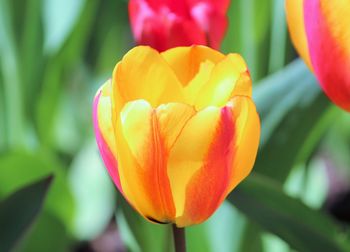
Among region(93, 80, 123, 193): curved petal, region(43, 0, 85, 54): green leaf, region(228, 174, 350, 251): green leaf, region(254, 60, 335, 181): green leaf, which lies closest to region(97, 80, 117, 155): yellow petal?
region(93, 80, 123, 193): curved petal

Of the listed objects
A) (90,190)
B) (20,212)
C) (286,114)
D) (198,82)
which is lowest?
(90,190)

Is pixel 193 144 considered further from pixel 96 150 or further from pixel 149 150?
pixel 96 150

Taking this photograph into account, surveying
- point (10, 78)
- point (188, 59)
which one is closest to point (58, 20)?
point (10, 78)

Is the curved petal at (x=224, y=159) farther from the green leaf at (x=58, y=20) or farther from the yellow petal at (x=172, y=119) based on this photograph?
the green leaf at (x=58, y=20)

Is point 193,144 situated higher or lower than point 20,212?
higher

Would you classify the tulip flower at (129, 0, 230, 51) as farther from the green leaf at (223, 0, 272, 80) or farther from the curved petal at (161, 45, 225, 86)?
the green leaf at (223, 0, 272, 80)

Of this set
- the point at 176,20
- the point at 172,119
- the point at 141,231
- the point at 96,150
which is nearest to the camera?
the point at 172,119

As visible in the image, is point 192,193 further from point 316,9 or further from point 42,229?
point 42,229
